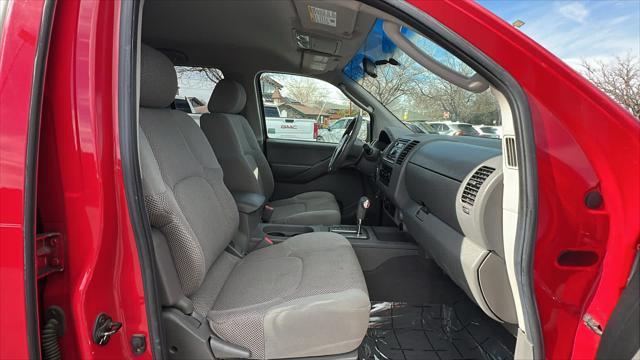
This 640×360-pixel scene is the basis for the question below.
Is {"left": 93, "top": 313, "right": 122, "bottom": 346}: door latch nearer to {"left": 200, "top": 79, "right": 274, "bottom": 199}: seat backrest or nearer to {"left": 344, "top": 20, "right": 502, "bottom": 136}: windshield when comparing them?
{"left": 344, "top": 20, "right": 502, "bottom": 136}: windshield

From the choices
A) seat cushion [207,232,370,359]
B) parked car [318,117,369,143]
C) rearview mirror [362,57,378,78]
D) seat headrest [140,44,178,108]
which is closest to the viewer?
seat cushion [207,232,370,359]

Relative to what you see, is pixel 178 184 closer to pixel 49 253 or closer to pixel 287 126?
pixel 49 253

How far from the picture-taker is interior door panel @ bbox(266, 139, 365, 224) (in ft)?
10.1

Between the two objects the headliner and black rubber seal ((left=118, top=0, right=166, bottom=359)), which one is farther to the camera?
the headliner

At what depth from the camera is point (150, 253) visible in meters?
0.89

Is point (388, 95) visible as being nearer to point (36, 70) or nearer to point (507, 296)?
point (507, 296)

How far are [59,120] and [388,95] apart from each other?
210 centimetres

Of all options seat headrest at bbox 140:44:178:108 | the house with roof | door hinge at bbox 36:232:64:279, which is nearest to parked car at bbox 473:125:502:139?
seat headrest at bbox 140:44:178:108

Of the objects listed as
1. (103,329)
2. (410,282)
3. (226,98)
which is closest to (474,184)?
(410,282)

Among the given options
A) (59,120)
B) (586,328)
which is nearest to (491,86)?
(586,328)

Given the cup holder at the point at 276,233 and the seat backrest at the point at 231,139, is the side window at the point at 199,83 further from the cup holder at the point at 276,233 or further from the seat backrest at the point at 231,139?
the cup holder at the point at 276,233

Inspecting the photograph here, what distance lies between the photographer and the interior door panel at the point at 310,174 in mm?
3064

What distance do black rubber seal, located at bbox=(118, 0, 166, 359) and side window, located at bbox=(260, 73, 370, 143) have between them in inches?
83.3

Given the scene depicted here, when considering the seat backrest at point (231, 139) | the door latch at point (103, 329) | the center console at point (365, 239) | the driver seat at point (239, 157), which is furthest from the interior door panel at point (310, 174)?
the door latch at point (103, 329)
